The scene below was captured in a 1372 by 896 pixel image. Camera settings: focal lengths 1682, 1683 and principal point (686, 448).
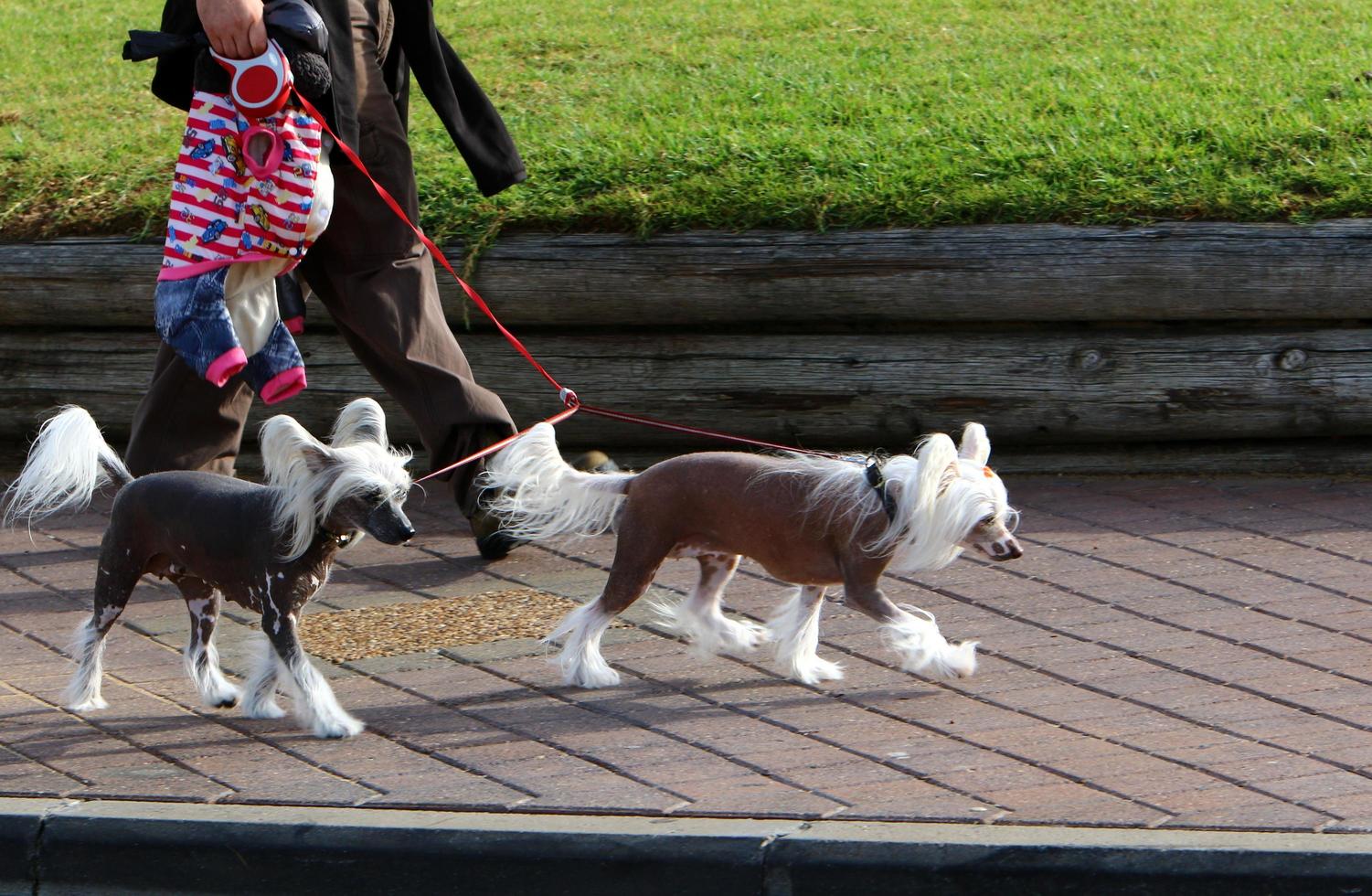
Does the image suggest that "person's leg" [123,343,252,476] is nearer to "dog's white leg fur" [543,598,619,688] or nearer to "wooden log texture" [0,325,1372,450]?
"wooden log texture" [0,325,1372,450]

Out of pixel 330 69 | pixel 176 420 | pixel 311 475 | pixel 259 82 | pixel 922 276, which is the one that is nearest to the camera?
pixel 311 475

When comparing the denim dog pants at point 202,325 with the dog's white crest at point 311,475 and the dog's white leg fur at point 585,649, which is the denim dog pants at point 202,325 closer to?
the dog's white crest at point 311,475

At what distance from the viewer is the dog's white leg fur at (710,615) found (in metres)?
4.54

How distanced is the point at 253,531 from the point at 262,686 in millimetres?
480

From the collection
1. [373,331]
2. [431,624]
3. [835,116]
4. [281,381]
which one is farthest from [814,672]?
[835,116]

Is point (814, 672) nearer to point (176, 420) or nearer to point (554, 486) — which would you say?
point (554, 486)

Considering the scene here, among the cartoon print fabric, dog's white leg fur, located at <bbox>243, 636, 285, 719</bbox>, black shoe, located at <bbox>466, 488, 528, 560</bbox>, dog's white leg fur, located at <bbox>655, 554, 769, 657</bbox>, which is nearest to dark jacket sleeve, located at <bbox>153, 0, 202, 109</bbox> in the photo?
the cartoon print fabric

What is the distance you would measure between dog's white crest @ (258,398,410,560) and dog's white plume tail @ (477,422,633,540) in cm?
49

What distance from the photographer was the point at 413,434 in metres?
6.50

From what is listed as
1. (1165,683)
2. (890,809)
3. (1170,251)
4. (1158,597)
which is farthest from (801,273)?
(890,809)

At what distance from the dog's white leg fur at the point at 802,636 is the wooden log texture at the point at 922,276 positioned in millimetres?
1925

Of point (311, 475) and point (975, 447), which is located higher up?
point (975, 447)

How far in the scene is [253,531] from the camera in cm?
402

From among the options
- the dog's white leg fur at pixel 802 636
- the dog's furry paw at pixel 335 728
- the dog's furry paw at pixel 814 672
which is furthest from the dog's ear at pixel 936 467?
the dog's furry paw at pixel 335 728
